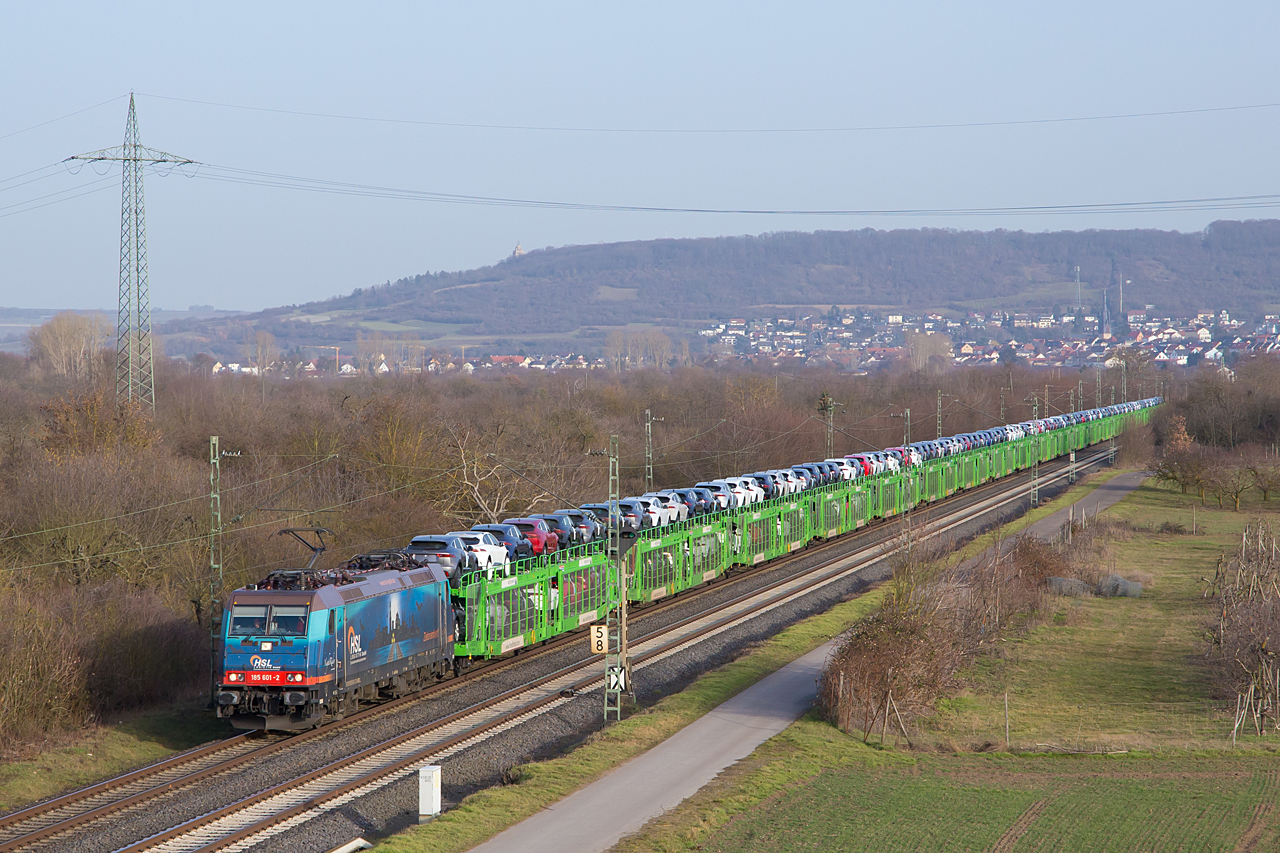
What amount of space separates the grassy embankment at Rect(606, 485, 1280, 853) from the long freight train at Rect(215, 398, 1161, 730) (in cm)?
680

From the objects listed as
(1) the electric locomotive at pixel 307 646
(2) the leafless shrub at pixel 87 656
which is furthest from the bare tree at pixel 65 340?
(1) the electric locomotive at pixel 307 646

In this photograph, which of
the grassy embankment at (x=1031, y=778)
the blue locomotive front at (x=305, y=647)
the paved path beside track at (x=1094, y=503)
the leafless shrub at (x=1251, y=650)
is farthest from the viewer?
the paved path beside track at (x=1094, y=503)

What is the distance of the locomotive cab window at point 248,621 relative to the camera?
2420 cm

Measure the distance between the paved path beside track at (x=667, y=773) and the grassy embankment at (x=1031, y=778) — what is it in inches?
18.2

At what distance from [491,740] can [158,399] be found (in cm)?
6677

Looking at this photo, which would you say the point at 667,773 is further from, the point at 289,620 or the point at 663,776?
the point at 289,620

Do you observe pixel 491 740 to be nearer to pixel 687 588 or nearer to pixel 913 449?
pixel 687 588

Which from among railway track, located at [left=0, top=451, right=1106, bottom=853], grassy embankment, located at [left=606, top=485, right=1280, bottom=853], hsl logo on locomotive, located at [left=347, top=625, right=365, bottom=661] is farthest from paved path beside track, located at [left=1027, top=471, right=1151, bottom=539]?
hsl logo on locomotive, located at [left=347, top=625, right=365, bottom=661]

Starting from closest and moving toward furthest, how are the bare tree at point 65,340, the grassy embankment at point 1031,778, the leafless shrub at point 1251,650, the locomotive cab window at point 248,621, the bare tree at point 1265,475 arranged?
the grassy embankment at point 1031,778, the locomotive cab window at point 248,621, the leafless shrub at point 1251,650, the bare tree at point 1265,475, the bare tree at point 65,340

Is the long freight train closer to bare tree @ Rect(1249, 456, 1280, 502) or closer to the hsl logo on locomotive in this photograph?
the hsl logo on locomotive

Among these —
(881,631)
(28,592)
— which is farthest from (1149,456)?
(28,592)

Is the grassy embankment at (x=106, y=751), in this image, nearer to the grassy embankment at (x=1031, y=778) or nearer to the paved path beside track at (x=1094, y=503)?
the grassy embankment at (x=1031, y=778)

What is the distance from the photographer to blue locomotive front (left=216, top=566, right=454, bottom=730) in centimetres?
2395

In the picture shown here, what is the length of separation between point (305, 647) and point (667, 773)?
7746 millimetres
